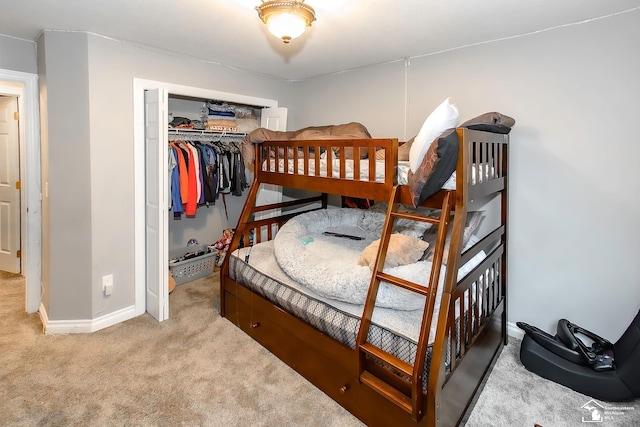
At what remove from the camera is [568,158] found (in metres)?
2.43

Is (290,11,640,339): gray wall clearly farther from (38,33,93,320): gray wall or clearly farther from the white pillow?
(38,33,93,320): gray wall

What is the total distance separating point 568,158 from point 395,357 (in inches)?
74.3

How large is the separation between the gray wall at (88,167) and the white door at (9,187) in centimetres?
151

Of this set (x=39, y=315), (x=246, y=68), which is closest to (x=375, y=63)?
(x=246, y=68)

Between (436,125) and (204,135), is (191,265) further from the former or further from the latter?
(436,125)

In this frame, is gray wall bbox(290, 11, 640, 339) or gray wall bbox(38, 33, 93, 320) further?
gray wall bbox(38, 33, 93, 320)

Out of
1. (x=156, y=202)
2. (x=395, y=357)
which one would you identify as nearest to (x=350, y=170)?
(x=395, y=357)

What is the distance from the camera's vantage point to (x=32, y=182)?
2.96m

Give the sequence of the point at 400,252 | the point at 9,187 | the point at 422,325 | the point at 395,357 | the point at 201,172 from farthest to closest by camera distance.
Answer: the point at 9,187
the point at 201,172
the point at 400,252
the point at 395,357
the point at 422,325

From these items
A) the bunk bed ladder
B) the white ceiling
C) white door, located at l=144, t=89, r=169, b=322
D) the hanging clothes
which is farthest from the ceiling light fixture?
the hanging clothes

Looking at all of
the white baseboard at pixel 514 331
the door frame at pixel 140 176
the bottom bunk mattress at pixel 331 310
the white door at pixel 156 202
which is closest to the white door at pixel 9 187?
the door frame at pixel 140 176

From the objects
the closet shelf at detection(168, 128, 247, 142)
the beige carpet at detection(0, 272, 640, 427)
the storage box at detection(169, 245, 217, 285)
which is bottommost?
the beige carpet at detection(0, 272, 640, 427)

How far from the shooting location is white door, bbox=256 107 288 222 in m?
3.92

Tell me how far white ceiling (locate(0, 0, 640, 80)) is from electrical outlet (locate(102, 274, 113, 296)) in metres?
1.93
